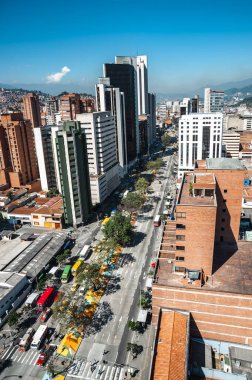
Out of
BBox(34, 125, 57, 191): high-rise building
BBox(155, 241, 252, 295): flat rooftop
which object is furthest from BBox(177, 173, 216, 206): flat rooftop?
BBox(34, 125, 57, 191): high-rise building

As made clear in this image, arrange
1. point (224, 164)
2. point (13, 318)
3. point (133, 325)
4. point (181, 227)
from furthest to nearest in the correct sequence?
1. point (224, 164)
2. point (13, 318)
3. point (133, 325)
4. point (181, 227)

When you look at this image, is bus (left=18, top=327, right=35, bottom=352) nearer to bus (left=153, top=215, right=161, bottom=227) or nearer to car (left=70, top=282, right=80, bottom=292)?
car (left=70, top=282, right=80, bottom=292)

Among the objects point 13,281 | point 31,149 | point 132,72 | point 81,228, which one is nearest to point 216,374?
point 13,281

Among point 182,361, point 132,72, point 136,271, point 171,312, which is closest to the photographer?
point 182,361

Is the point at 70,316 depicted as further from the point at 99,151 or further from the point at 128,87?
the point at 128,87

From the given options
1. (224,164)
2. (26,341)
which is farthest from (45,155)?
(224,164)

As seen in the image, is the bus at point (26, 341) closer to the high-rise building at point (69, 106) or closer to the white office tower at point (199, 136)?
the white office tower at point (199, 136)

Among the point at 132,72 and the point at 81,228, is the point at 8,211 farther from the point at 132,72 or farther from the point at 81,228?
the point at 132,72
